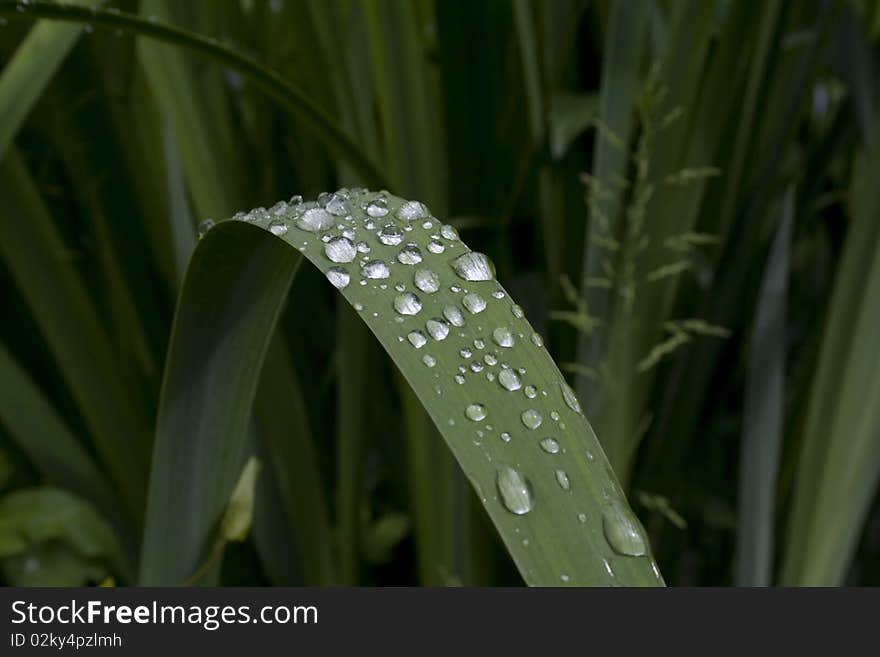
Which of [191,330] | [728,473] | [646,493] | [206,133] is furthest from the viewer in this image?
[728,473]

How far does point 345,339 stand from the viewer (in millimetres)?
669

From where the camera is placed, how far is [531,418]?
240mm

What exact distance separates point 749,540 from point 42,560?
500 millimetres

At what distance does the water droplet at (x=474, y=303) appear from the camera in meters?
0.27

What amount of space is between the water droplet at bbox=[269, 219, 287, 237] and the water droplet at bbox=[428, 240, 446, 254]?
50 millimetres

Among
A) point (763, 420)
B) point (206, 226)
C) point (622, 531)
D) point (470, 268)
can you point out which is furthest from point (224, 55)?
point (763, 420)

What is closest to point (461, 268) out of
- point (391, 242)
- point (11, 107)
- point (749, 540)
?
point (391, 242)

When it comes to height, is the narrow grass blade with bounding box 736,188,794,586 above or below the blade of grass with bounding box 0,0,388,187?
below

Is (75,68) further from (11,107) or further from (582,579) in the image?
(582,579)

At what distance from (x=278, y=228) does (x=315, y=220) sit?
15mm

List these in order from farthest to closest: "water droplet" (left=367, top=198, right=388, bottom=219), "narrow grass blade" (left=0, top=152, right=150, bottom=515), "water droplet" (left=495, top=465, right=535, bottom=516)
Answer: "narrow grass blade" (left=0, top=152, right=150, bottom=515) < "water droplet" (left=367, top=198, right=388, bottom=219) < "water droplet" (left=495, top=465, right=535, bottom=516)

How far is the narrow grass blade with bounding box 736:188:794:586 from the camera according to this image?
673mm

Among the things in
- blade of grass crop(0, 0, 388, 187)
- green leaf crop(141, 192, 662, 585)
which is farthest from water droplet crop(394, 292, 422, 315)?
blade of grass crop(0, 0, 388, 187)

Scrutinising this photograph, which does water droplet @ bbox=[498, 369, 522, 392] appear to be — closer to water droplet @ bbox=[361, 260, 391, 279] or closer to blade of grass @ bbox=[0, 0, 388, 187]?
water droplet @ bbox=[361, 260, 391, 279]
